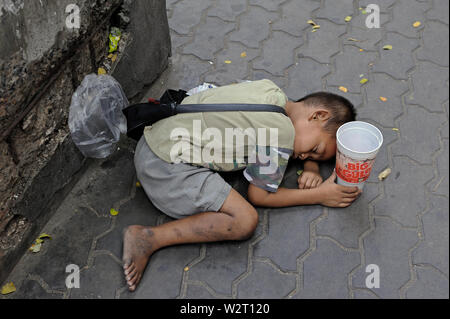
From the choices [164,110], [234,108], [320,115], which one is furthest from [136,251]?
[320,115]

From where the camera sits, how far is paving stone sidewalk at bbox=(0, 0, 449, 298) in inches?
105

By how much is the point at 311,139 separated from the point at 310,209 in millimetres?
425

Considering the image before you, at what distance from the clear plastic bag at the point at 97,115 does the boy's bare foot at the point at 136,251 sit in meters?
0.62

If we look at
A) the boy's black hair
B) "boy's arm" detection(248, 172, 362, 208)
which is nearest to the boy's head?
the boy's black hair

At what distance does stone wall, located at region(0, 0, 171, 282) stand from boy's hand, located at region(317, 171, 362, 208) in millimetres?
1494

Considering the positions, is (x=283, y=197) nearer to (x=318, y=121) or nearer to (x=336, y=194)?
(x=336, y=194)

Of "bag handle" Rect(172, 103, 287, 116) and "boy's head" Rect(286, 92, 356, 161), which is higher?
"bag handle" Rect(172, 103, 287, 116)

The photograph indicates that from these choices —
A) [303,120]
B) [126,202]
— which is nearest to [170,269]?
[126,202]

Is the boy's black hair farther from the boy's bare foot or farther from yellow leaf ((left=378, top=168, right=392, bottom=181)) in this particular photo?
the boy's bare foot

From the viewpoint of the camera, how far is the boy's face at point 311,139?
2.85 meters

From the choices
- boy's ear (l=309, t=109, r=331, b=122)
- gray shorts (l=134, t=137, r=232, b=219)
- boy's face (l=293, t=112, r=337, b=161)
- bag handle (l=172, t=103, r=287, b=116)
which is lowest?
gray shorts (l=134, t=137, r=232, b=219)

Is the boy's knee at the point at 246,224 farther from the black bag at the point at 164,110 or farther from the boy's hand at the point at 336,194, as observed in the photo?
the black bag at the point at 164,110

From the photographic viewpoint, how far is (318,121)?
2.86 meters

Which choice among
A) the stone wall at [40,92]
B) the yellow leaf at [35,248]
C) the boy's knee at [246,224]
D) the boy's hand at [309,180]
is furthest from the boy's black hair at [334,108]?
the yellow leaf at [35,248]
